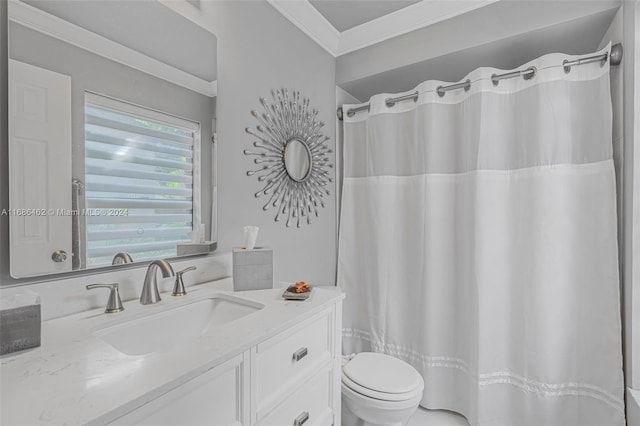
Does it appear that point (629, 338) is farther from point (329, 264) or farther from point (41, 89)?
point (41, 89)

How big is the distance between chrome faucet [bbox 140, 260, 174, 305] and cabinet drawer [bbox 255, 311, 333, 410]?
1.48 feet

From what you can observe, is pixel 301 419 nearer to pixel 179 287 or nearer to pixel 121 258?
pixel 179 287

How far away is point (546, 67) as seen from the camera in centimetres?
157

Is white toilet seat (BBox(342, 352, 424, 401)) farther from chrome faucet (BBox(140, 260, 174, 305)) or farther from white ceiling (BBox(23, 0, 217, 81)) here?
white ceiling (BBox(23, 0, 217, 81))

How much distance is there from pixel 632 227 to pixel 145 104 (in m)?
2.15

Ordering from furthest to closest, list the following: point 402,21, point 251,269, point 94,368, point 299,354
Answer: point 402,21 < point 251,269 < point 299,354 < point 94,368

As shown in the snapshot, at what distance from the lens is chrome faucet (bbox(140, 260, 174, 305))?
1.03m

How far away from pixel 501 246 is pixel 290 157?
1.33 metres

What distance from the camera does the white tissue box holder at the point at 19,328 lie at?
68 cm

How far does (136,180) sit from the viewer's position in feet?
3.67

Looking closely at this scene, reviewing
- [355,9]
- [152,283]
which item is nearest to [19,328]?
[152,283]

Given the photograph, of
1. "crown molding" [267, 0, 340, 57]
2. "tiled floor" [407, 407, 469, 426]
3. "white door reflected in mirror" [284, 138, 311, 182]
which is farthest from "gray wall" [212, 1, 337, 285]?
"tiled floor" [407, 407, 469, 426]

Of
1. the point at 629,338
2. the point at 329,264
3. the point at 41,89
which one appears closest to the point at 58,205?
the point at 41,89

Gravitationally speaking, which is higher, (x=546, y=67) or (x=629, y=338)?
(x=546, y=67)
